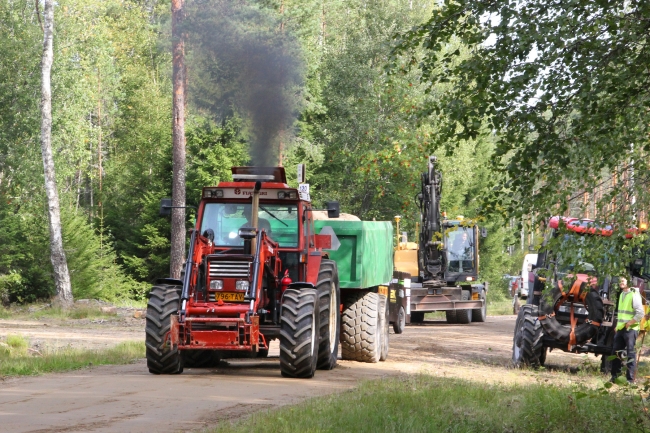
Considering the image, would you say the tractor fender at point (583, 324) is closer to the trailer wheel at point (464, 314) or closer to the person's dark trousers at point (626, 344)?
the person's dark trousers at point (626, 344)

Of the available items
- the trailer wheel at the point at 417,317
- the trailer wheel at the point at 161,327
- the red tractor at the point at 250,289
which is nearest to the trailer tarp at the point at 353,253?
the red tractor at the point at 250,289

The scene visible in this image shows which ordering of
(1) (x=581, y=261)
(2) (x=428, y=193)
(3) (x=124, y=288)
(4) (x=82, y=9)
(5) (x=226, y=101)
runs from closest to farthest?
(1) (x=581, y=261)
(5) (x=226, y=101)
(2) (x=428, y=193)
(3) (x=124, y=288)
(4) (x=82, y=9)

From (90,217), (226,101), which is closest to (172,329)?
(226,101)

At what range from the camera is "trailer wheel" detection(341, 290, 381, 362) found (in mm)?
16500

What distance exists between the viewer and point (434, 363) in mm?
17906

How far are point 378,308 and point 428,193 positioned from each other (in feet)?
44.6

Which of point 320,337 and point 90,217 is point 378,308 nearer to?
point 320,337

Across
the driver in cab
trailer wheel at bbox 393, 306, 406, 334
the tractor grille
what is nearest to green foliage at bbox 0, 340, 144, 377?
the tractor grille

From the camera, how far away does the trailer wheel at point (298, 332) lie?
13.0m

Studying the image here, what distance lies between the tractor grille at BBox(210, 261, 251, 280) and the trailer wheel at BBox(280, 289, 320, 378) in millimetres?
611

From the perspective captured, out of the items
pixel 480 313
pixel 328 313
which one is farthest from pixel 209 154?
pixel 328 313

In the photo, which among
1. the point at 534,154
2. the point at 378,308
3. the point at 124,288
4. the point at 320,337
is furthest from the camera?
the point at 124,288

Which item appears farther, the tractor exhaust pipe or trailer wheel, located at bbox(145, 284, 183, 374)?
the tractor exhaust pipe

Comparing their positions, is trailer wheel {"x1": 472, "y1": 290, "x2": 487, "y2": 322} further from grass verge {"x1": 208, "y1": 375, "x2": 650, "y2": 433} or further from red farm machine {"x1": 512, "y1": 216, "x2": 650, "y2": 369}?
grass verge {"x1": 208, "y1": 375, "x2": 650, "y2": 433}
